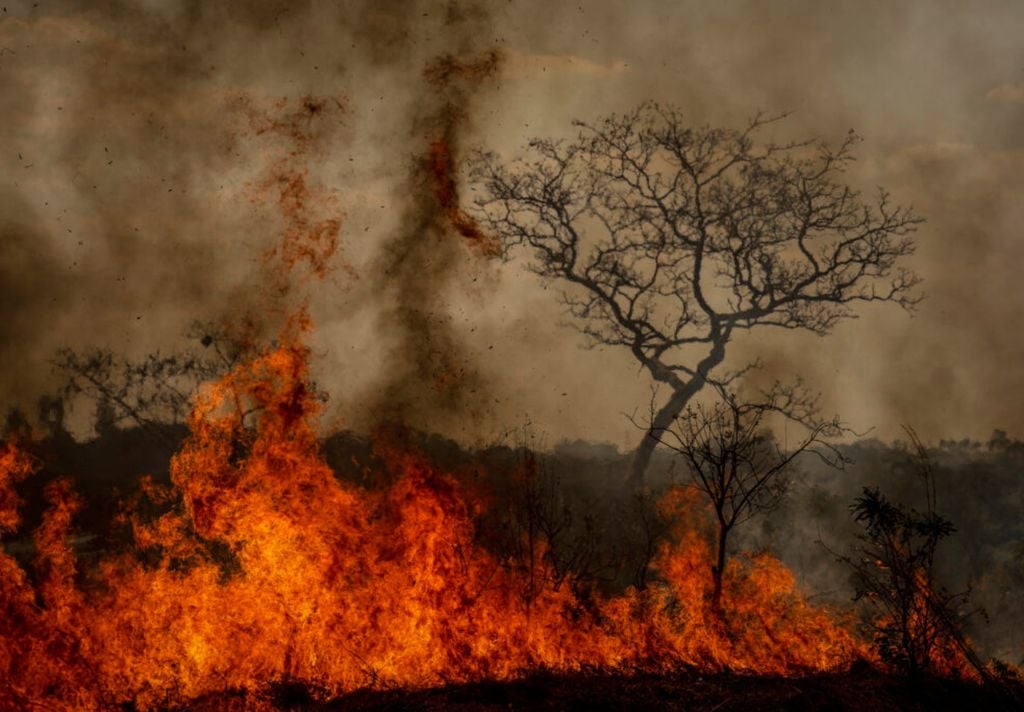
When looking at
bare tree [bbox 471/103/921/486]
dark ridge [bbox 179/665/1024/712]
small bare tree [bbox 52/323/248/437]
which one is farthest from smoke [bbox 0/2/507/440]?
dark ridge [bbox 179/665/1024/712]

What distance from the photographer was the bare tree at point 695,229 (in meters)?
16.4

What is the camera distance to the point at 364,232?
15.0m

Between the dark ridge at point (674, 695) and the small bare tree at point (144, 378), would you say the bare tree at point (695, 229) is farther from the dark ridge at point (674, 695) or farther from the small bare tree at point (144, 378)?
the dark ridge at point (674, 695)

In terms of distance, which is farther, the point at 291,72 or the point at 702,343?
the point at 702,343

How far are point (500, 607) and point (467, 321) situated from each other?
6.01 meters

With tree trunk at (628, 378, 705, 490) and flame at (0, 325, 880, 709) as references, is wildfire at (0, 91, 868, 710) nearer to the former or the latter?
flame at (0, 325, 880, 709)

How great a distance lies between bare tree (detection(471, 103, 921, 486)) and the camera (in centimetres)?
1644

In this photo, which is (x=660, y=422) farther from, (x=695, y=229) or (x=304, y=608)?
(x=304, y=608)

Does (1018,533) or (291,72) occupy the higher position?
(291,72)

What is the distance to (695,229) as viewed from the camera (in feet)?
54.4

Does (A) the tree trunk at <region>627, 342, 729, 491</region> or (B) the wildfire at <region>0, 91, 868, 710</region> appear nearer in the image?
(B) the wildfire at <region>0, 91, 868, 710</region>

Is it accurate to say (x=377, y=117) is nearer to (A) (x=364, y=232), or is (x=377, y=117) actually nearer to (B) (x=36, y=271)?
(A) (x=364, y=232)

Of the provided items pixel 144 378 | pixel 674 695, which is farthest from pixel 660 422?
pixel 144 378

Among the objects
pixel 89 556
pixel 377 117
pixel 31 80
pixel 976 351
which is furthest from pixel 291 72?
pixel 976 351
